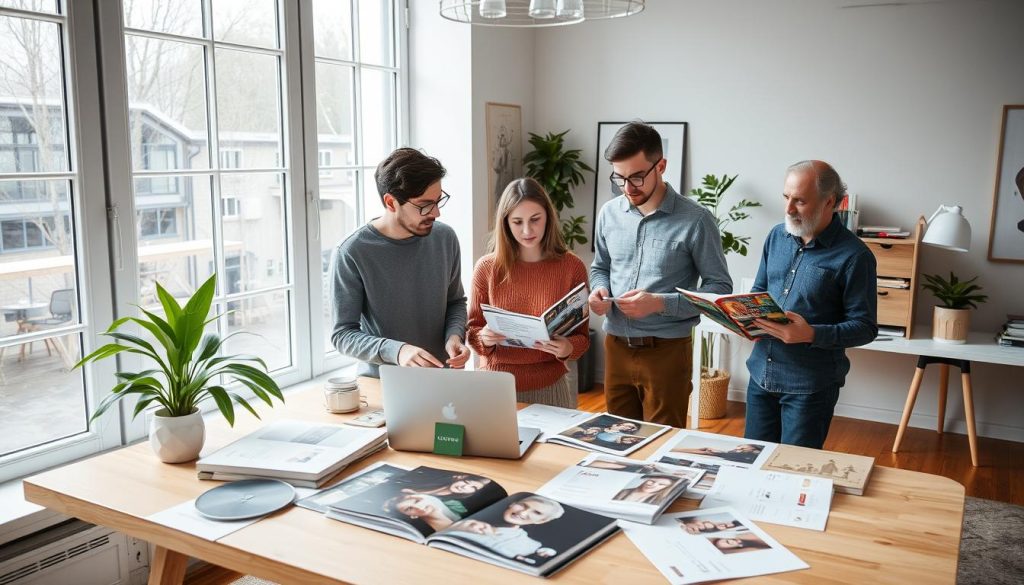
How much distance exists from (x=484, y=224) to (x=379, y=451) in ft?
9.44

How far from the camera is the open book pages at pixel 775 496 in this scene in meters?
1.73

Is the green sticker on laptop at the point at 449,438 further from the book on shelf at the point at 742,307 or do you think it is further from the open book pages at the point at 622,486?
the book on shelf at the point at 742,307

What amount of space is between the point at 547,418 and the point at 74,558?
1643 mm

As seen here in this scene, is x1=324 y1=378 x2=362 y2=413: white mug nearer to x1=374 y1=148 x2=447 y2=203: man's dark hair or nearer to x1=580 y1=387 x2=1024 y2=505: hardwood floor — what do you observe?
x1=374 y1=148 x2=447 y2=203: man's dark hair

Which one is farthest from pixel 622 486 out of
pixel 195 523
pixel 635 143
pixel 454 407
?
pixel 635 143

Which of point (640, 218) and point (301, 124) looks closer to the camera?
point (640, 218)

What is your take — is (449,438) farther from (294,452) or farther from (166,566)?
(166,566)

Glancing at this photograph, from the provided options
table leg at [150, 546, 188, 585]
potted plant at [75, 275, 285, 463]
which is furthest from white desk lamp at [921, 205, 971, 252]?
table leg at [150, 546, 188, 585]

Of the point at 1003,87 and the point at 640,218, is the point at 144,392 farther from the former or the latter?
the point at 1003,87

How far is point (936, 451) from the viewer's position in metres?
4.42

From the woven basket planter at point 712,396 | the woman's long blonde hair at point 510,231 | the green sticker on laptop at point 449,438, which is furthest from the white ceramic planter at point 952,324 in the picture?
the green sticker on laptop at point 449,438

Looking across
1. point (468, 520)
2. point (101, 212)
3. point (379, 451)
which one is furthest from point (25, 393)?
point (468, 520)

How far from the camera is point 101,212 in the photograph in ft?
9.57

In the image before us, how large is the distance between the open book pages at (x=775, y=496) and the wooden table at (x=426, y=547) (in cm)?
3
